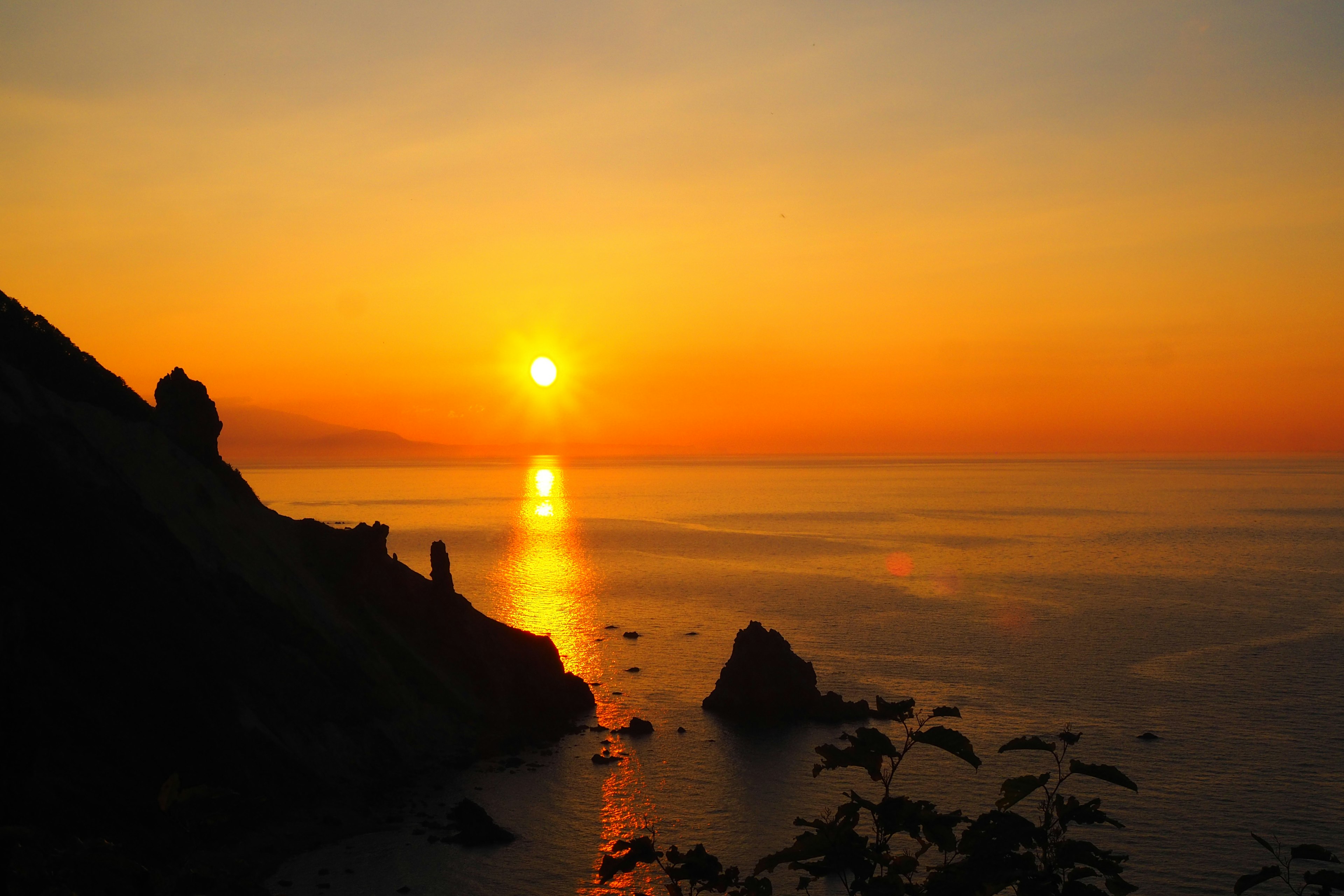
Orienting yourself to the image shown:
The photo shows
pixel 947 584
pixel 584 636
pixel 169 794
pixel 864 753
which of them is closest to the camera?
pixel 169 794

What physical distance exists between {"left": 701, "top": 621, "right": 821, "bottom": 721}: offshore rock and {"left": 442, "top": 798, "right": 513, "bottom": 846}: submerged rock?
85.1ft

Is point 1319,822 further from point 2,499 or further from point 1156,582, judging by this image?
point 1156,582

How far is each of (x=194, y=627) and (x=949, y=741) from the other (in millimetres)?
47317

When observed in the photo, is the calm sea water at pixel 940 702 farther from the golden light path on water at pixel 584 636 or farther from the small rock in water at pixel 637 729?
the small rock in water at pixel 637 729


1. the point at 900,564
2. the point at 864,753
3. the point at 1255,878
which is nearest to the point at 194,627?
the point at 864,753

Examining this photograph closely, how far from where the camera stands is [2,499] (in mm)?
43531

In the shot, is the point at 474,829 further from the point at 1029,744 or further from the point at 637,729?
the point at 1029,744

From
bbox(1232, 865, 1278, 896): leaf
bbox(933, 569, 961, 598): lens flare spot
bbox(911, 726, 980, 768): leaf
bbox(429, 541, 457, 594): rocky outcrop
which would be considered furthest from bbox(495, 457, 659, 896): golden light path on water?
bbox(933, 569, 961, 598): lens flare spot

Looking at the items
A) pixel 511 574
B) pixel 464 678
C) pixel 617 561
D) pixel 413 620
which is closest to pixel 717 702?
pixel 464 678

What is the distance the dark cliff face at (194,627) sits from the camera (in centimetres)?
4238

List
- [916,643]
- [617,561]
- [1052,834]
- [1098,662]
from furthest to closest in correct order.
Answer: [617,561] < [916,643] < [1098,662] < [1052,834]

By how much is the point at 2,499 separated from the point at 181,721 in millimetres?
13459

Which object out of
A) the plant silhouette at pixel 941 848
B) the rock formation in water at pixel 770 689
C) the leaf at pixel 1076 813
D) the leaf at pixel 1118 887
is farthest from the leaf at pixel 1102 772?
the rock formation in water at pixel 770 689

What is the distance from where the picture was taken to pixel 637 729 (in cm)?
6656
